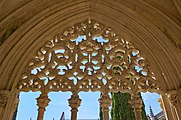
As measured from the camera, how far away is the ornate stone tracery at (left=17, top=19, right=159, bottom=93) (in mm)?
4141

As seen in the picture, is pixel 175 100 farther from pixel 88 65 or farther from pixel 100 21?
pixel 100 21

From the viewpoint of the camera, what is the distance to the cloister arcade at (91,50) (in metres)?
3.97

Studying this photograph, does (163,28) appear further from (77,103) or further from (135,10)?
(77,103)

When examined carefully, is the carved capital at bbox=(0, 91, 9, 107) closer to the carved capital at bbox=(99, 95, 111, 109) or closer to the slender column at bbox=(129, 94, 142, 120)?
the carved capital at bbox=(99, 95, 111, 109)

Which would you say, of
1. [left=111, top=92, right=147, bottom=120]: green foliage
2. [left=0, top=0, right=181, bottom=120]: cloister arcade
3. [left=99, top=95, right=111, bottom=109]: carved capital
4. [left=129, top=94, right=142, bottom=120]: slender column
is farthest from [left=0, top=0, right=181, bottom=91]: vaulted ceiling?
[left=111, top=92, right=147, bottom=120]: green foliage

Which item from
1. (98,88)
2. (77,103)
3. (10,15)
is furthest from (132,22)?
(10,15)

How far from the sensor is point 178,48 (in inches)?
161

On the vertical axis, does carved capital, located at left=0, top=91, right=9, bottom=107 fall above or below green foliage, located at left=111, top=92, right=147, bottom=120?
below

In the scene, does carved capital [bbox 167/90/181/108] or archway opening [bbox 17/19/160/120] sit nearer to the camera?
carved capital [bbox 167/90/181/108]

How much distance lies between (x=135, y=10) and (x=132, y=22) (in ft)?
0.92

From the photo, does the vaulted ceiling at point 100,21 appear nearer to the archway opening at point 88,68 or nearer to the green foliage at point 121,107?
the archway opening at point 88,68

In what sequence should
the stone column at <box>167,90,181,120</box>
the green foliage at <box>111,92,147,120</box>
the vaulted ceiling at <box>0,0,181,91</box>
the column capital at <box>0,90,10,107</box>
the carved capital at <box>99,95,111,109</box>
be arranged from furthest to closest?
1. the green foliage at <box>111,92,147,120</box>
2. the vaulted ceiling at <box>0,0,181,91</box>
3. the carved capital at <box>99,95,111,109</box>
4. the column capital at <box>0,90,10,107</box>
5. the stone column at <box>167,90,181,120</box>

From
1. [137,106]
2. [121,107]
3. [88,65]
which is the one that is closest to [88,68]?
[88,65]

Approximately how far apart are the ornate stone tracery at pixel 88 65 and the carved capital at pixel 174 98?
0.36 meters
